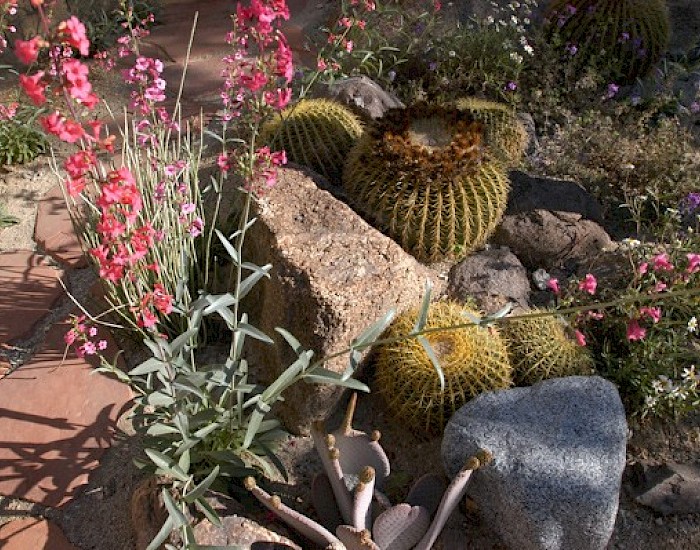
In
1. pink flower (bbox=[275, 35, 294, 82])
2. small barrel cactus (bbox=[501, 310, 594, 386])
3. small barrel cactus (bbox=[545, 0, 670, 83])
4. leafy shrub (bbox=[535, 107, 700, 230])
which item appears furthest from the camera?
small barrel cactus (bbox=[545, 0, 670, 83])

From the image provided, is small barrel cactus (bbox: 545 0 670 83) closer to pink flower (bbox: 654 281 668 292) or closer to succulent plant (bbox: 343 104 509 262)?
succulent plant (bbox: 343 104 509 262)

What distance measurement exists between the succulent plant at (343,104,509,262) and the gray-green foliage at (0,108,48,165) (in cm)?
207

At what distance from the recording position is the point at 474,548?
2.39 m

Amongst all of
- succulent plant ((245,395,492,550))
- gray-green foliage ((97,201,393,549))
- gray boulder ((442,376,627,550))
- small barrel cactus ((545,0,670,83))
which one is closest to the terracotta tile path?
gray-green foliage ((97,201,393,549))

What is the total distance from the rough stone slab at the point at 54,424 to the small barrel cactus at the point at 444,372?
3.56 feet

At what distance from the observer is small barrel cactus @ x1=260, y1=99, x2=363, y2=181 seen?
11.5 ft

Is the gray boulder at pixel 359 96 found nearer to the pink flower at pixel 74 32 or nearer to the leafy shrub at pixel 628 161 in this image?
the leafy shrub at pixel 628 161

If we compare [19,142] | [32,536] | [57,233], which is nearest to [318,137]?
[57,233]

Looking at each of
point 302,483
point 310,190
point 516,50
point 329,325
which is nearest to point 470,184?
point 310,190

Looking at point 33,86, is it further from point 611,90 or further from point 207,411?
point 611,90

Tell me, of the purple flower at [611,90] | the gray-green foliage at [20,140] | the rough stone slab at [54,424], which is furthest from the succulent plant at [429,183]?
the gray-green foliage at [20,140]

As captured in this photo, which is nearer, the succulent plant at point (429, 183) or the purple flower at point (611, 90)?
the succulent plant at point (429, 183)

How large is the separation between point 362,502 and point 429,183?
1.45 metres

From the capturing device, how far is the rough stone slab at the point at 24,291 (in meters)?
3.21
